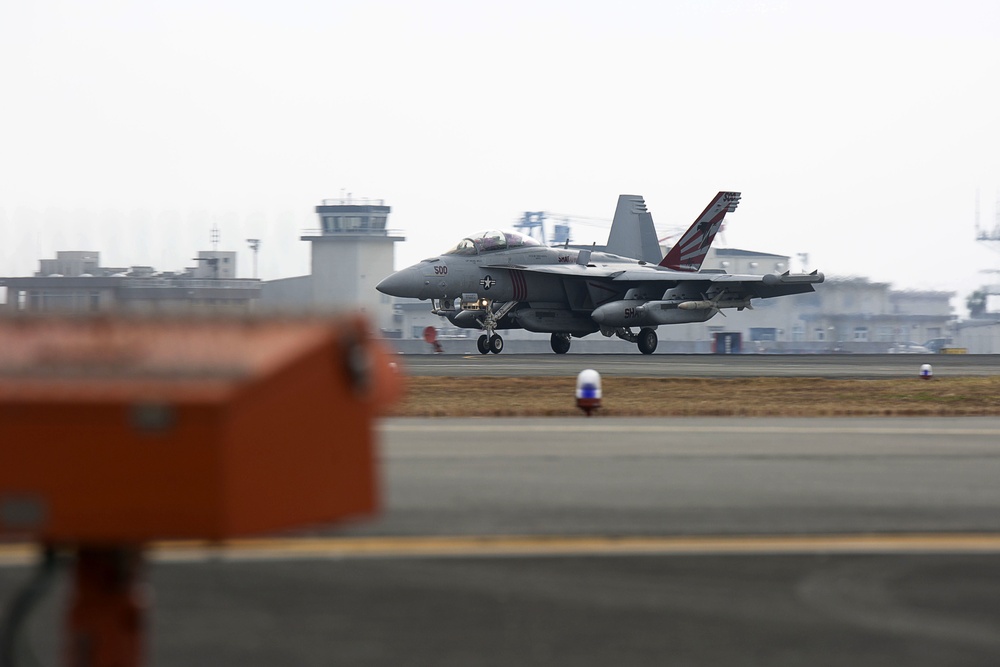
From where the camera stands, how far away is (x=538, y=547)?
6.89 m

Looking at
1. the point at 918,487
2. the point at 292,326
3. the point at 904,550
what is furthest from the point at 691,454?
the point at 292,326

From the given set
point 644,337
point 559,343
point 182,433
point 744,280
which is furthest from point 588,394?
point 559,343

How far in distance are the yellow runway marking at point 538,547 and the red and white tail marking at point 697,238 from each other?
37759mm

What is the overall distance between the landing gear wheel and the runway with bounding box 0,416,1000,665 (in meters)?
30.8

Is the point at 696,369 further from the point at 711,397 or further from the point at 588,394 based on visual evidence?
the point at 588,394

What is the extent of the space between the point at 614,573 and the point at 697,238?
39.4m

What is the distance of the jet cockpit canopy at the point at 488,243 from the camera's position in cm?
3906

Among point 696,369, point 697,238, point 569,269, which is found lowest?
point 696,369

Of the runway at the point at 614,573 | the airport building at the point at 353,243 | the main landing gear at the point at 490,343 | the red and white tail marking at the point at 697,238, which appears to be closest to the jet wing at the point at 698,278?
the main landing gear at the point at 490,343

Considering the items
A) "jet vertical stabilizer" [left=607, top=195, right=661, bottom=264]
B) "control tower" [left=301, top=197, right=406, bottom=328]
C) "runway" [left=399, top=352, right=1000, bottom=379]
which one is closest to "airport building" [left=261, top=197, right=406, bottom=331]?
"control tower" [left=301, top=197, right=406, bottom=328]

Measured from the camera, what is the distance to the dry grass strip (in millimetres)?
16453

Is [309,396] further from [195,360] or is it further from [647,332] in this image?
[647,332]

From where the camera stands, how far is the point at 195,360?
114 inches

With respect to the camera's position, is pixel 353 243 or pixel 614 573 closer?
pixel 614 573
